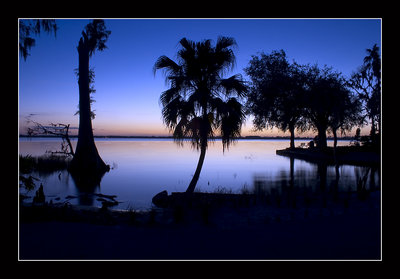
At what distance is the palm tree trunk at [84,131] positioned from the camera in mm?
20781

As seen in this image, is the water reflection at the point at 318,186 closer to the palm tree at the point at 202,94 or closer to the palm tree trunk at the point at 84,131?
the palm tree at the point at 202,94

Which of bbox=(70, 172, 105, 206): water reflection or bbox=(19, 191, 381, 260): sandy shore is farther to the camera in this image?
bbox=(70, 172, 105, 206): water reflection

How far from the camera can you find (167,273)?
11.3 ft

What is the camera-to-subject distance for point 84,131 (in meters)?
21.2

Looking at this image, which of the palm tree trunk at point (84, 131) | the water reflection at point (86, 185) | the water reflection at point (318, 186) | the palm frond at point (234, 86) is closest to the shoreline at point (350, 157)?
the water reflection at point (318, 186)

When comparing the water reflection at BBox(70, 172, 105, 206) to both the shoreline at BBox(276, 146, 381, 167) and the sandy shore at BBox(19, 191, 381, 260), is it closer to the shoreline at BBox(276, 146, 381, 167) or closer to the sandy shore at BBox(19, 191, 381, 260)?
the sandy shore at BBox(19, 191, 381, 260)

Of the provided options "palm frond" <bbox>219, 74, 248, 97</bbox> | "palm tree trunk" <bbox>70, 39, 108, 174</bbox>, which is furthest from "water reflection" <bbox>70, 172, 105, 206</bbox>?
"palm frond" <bbox>219, 74, 248, 97</bbox>

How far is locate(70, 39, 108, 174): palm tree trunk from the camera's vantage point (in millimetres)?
20781

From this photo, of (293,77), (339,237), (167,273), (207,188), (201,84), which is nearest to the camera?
(167,273)
